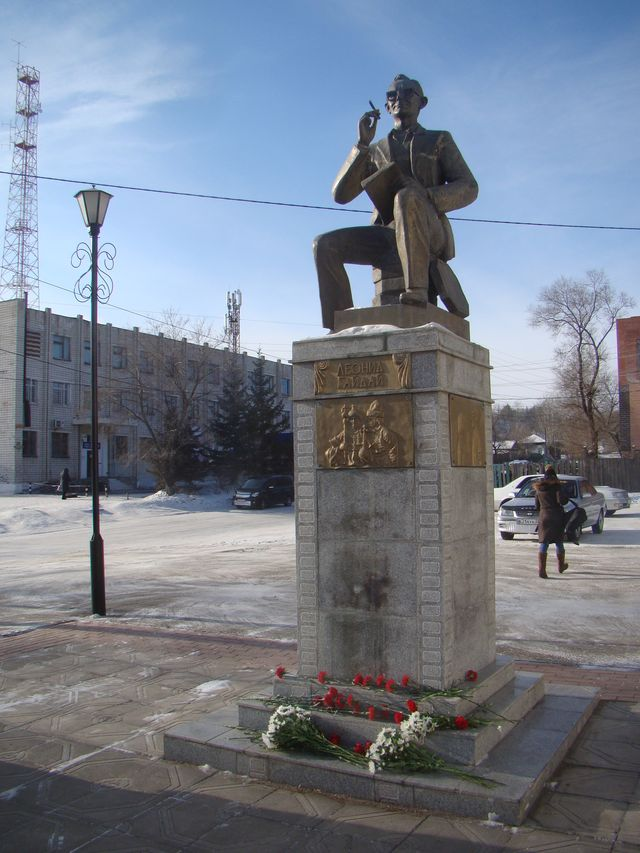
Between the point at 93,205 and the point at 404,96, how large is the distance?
6344mm

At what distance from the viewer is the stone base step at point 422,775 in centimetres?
381

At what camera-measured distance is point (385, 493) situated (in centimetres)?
474

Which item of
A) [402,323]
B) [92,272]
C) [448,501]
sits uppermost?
[92,272]

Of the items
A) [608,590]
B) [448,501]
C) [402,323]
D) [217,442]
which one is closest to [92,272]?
[402,323]

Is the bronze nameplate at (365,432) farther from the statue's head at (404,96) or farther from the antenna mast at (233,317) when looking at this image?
the antenna mast at (233,317)

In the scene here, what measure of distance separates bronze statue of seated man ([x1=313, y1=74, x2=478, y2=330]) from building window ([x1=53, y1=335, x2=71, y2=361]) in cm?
4503

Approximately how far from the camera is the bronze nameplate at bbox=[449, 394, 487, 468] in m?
4.88

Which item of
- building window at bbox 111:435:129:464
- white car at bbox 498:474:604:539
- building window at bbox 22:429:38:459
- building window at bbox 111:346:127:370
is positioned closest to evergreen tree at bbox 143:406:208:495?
building window at bbox 22:429:38:459

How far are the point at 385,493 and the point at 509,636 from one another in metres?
4.43

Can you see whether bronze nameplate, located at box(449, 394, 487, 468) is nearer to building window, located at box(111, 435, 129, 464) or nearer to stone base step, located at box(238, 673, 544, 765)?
stone base step, located at box(238, 673, 544, 765)

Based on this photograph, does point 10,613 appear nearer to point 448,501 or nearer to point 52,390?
point 448,501

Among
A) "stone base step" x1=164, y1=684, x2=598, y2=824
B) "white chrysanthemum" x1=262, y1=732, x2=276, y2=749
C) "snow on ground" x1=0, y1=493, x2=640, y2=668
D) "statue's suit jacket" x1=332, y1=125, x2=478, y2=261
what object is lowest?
"snow on ground" x1=0, y1=493, x2=640, y2=668

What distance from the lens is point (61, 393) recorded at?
4772 cm

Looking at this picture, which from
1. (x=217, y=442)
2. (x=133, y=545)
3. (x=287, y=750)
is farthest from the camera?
(x=217, y=442)
